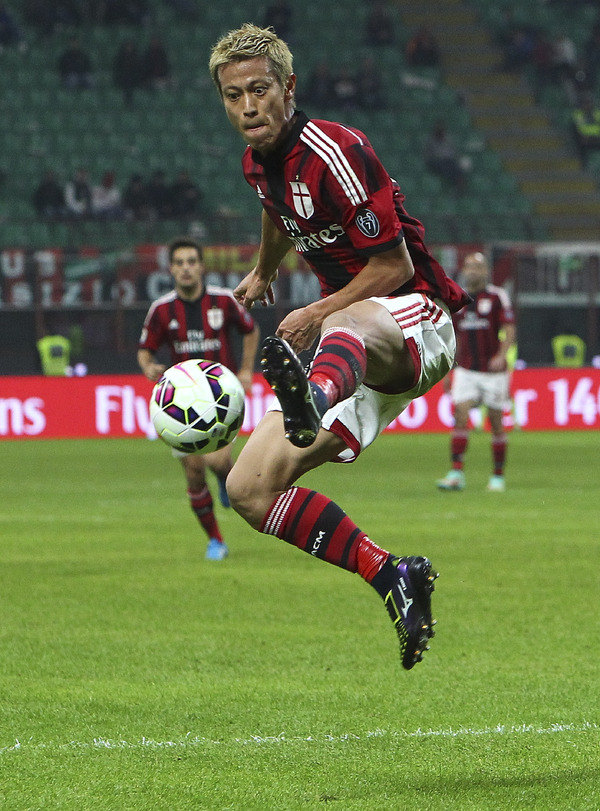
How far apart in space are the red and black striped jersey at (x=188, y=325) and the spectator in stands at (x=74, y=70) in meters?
16.9

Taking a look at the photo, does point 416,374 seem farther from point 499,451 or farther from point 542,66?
point 542,66

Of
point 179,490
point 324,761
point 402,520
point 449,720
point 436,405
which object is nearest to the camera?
point 324,761

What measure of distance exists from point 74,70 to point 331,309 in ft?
71.4

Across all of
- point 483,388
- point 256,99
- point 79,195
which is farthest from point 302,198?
point 79,195

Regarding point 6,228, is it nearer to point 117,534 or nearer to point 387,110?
point 387,110

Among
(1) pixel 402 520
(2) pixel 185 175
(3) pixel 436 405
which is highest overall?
(2) pixel 185 175

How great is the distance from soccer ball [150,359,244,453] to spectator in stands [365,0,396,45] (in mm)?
24257

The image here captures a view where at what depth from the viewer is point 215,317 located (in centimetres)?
871

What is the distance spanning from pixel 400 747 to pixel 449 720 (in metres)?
0.38

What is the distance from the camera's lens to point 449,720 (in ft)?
14.2

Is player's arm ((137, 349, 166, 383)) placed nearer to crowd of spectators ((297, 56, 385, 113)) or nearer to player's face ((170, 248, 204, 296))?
player's face ((170, 248, 204, 296))

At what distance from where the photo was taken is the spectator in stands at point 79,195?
21.5m

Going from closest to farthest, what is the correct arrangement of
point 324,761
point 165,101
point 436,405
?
point 324,761 → point 436,405 → point 165,101

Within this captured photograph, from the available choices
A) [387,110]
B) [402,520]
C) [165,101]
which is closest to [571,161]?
[387,110]
